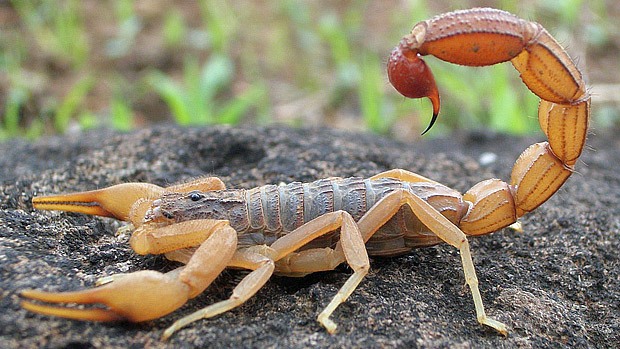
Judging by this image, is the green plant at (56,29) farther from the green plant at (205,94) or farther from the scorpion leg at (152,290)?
the scorpion leg at (152,290)

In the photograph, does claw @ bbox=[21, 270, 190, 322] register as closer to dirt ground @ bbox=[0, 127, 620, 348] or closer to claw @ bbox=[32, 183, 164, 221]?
dirt ground @ bbox=[0, 127, 620, 348]

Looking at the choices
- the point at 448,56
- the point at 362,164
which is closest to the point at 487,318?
the point at 448,56

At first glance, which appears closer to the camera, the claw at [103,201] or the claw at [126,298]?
the claw at [126,298]

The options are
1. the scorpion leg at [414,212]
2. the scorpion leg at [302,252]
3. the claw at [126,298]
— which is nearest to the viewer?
the claw at [126,298]

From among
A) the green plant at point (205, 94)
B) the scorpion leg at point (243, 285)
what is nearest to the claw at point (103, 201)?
the scorpion leg at point (243, 285)

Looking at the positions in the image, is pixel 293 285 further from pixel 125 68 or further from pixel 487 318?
pixel 125 68

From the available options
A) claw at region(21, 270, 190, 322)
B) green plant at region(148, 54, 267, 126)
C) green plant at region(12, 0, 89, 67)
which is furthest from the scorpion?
green plant at region(12, 0, 89, 67)
